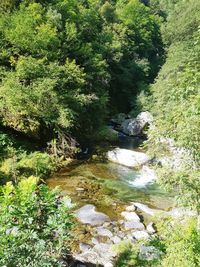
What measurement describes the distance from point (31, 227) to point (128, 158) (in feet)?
46.4

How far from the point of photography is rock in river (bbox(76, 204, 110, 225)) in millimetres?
11717

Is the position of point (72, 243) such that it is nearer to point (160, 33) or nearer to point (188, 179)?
point (188, 179)

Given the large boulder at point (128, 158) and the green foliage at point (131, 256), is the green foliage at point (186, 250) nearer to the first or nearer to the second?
the green foliage at point (131, 256)

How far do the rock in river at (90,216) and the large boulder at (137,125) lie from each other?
1635cm

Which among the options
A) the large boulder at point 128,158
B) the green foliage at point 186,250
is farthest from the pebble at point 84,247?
the large boulder at point 128,158

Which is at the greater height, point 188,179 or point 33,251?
point 188,179

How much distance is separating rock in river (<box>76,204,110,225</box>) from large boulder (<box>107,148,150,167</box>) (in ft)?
22.7

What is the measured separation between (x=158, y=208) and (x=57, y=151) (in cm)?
710

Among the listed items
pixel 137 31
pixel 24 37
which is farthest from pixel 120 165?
pixel 137 31

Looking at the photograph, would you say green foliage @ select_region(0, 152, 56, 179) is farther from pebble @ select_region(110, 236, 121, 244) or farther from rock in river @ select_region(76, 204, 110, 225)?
pebble @ select_region(110, 236, 121, 244)

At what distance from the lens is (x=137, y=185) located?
53.7 ft

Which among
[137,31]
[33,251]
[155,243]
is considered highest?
[137,31]

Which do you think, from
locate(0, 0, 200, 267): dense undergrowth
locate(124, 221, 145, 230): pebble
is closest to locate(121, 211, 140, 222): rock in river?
locate(124, 221, 145, 230): pebble

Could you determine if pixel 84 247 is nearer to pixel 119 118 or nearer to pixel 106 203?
pixel 106 203
